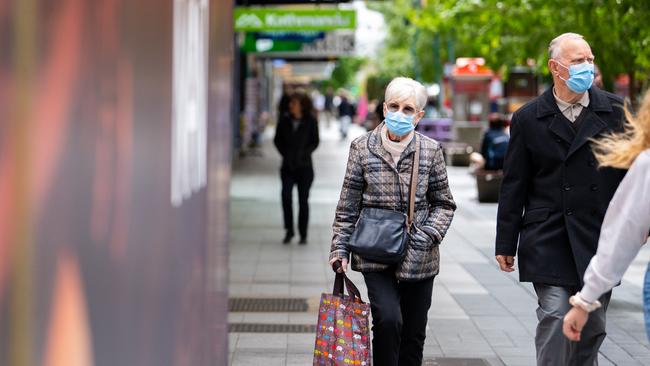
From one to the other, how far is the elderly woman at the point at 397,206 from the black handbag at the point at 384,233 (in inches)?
1.1

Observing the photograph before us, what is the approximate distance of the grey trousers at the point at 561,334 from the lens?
4.49 meters

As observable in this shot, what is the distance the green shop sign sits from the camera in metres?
19.4

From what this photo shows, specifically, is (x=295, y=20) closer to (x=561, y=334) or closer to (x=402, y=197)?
(x=402, y=197)

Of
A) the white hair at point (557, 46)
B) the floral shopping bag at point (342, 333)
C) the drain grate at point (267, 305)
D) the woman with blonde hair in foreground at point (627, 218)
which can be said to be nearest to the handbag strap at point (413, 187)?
the floral shopping bag at point (342, 333)

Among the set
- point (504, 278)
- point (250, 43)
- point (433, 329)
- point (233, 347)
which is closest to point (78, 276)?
point (233, 347)

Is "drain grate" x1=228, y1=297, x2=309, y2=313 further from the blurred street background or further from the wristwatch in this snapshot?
Result: the wristwatch

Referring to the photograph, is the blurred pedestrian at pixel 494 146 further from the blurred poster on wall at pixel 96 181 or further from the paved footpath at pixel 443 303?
the blurred poster on wall at pixel 96 181

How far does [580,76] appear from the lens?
4.62 meters

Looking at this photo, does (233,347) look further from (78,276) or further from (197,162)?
(78,276)

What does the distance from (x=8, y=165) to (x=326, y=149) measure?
119 feet

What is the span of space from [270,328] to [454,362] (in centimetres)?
155

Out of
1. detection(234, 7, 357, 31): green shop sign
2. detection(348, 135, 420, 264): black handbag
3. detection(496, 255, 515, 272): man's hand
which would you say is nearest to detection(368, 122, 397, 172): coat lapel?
detection(348, 135, 420, 264): black handbag

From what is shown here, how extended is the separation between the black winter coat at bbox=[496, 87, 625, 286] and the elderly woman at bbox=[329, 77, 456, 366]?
1.16 ft

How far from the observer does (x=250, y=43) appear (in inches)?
1054
